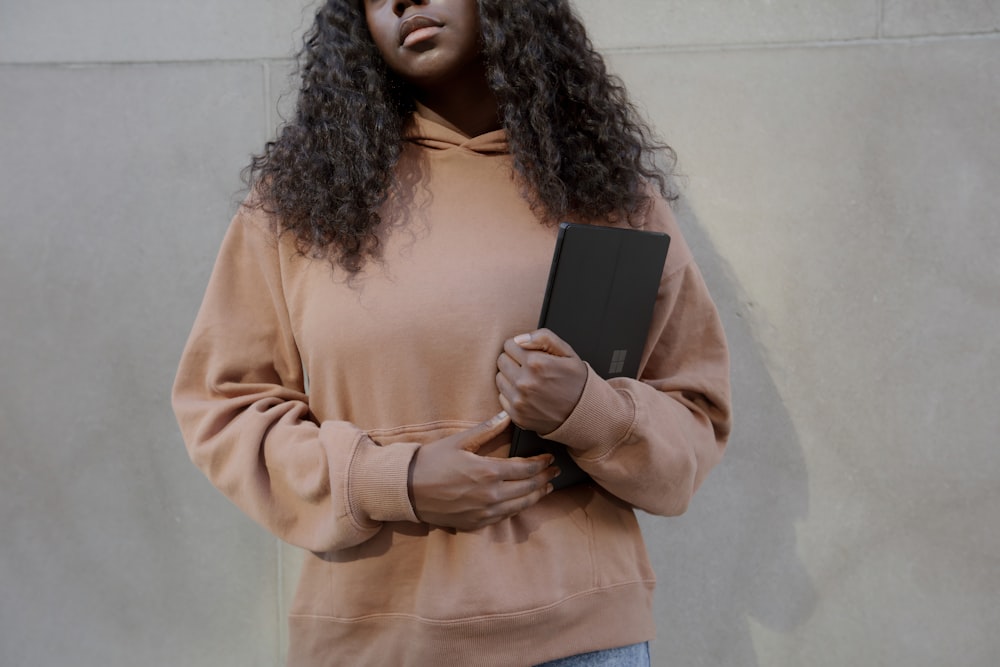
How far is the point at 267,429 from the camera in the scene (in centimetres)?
110

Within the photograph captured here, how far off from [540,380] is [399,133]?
43cm

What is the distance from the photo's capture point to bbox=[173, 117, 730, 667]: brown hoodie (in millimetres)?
1004

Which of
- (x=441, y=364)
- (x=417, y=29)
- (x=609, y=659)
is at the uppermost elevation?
(x=417, y=29)

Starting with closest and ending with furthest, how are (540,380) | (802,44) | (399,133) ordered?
(540,380) < (399,133) < (802,44)

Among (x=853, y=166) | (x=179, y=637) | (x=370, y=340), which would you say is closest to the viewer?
(x=370, y=340)

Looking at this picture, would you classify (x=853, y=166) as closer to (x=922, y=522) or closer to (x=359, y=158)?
(x=922, y=522)

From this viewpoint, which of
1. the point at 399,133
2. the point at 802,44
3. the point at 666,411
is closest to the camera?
the point at 666,411

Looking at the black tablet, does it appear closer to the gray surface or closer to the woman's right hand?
the woman's right hand

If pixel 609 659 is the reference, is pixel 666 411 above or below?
above

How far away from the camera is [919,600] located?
1703 millimetres

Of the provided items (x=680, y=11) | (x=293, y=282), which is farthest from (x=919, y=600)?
(x=293, y=282)

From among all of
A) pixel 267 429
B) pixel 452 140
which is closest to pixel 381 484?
pixel 267 429

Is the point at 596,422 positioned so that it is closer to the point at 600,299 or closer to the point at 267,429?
the point at 600,299

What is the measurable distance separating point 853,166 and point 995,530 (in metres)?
0.75
